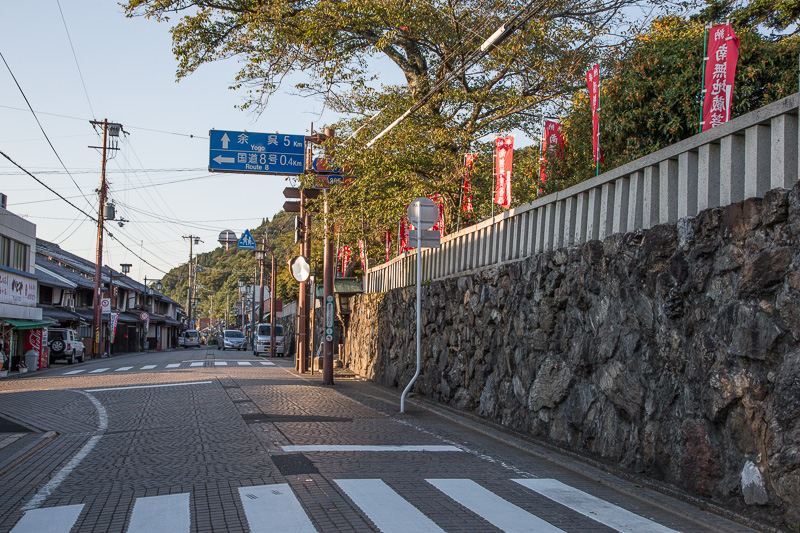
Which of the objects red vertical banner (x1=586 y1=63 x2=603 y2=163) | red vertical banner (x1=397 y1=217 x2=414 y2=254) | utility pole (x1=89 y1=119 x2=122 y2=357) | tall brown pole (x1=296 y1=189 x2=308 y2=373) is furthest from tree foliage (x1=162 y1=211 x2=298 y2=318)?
red vertical banner (x1=586 y1=63 x2=603 y2=163)

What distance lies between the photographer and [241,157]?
20250mm

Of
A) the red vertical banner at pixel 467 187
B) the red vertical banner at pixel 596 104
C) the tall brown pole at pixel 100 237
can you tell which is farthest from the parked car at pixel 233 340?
the red vertical banner at pixel 596 104

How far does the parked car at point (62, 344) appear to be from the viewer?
35344mm

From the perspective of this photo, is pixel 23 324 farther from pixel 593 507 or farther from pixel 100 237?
pixel 593 507

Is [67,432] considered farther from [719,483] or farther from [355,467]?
[719,483]

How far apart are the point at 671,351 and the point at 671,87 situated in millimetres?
4068

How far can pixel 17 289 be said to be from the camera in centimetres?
3123

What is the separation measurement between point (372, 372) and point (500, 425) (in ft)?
35.2

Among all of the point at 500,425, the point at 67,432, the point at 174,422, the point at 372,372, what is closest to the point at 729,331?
the point at 500,425

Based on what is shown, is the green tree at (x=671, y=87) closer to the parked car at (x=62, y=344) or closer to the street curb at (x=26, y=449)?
the street curb at (x=26, y=449)

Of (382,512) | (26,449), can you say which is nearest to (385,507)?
(382,512)

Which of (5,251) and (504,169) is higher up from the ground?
(504,169)

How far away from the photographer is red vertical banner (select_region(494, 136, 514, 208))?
43.9 feet

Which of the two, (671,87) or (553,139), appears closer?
(671,87)
